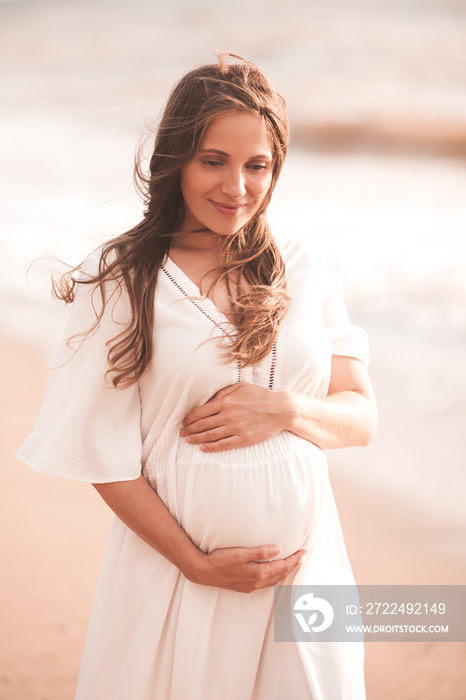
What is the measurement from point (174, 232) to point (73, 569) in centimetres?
236

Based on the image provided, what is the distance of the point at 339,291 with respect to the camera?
6.28ft

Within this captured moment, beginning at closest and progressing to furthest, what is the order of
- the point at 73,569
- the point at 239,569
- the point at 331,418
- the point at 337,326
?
the point at 239,569 → the point at 331,418 → the point at 337,326 → the point at 73,569

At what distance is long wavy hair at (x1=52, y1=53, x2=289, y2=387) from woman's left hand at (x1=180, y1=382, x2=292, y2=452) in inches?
3.0

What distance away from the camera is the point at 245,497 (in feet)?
5.36

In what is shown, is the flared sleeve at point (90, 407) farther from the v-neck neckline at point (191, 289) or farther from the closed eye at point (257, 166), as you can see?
the closed eye at point (257, 166)

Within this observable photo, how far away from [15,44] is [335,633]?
960 cm

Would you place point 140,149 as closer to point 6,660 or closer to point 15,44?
point 6,660

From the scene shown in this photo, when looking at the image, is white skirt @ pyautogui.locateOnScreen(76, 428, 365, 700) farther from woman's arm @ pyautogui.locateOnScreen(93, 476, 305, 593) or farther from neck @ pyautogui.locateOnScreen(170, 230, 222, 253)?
neck @ pyautogui.locateOnScreen(170, 230, 222, 253)

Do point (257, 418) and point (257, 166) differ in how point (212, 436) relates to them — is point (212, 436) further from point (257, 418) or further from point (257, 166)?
point (257, 166)

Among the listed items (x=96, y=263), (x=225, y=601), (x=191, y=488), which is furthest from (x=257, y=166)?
(x=225, y=601)

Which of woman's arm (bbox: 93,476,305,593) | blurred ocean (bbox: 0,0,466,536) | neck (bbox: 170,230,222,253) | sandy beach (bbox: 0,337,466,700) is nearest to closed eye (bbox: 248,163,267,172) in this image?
neck (bbox: 170,230,222,253)

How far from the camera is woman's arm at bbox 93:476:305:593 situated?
5.31 feet

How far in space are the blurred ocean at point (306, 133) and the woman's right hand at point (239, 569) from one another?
4.43 meters

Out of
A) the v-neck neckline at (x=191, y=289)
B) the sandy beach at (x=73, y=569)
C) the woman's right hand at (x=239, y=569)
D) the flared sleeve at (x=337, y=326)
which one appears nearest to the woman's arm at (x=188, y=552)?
the woman's right hand at (x=239, y=569)
